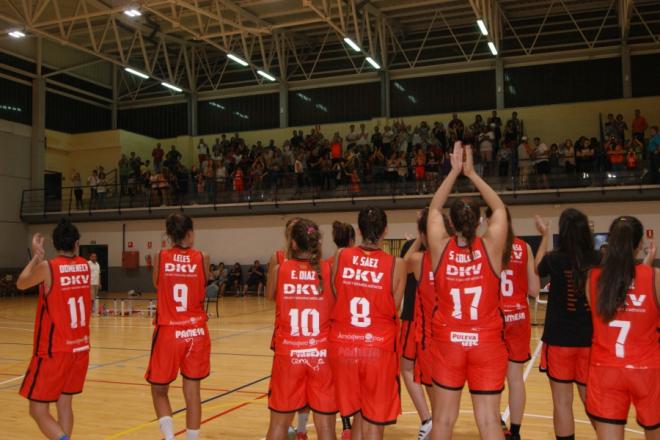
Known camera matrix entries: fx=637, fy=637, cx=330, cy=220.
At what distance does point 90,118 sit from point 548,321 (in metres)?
29.3

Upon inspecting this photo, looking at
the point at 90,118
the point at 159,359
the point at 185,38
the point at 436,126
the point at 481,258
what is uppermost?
the point at 185,38

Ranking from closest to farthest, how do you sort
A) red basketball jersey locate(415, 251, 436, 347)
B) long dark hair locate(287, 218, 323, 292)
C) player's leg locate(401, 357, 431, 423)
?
long dark hair locate(287, 218, 323, 292) → red basketball jersey locate(415, 251, 436, 347) → player's leg locate(401, 357, 431, 423)

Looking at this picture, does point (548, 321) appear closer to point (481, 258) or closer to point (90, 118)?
point (481, 258)

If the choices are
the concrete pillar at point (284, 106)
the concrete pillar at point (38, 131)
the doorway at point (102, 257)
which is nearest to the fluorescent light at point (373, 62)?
the concrete pillar at point (284, 106)

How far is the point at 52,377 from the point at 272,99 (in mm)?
25242

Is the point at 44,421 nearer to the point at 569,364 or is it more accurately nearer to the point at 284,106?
the point at 569,364

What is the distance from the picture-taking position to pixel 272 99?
29.0 m

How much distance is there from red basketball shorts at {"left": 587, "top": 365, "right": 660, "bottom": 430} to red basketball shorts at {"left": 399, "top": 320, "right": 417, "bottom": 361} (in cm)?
205

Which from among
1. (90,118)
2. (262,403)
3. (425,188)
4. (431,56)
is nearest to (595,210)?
(425,188)

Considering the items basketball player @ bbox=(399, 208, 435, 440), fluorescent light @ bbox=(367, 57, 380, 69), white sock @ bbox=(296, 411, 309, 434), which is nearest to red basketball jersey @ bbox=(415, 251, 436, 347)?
basketball player @ bbox=(399, 208, 435, 440)

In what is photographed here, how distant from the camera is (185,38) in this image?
27.8 meters

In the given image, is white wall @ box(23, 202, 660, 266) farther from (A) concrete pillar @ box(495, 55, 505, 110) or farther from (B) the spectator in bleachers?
(A) concrete pillar @ box(495, 55, 505, 110)

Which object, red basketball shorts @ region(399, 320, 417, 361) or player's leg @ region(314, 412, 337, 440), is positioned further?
red basketball shorts @ region(399, 320, 417, 361)

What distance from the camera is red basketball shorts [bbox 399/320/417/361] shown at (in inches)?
220
